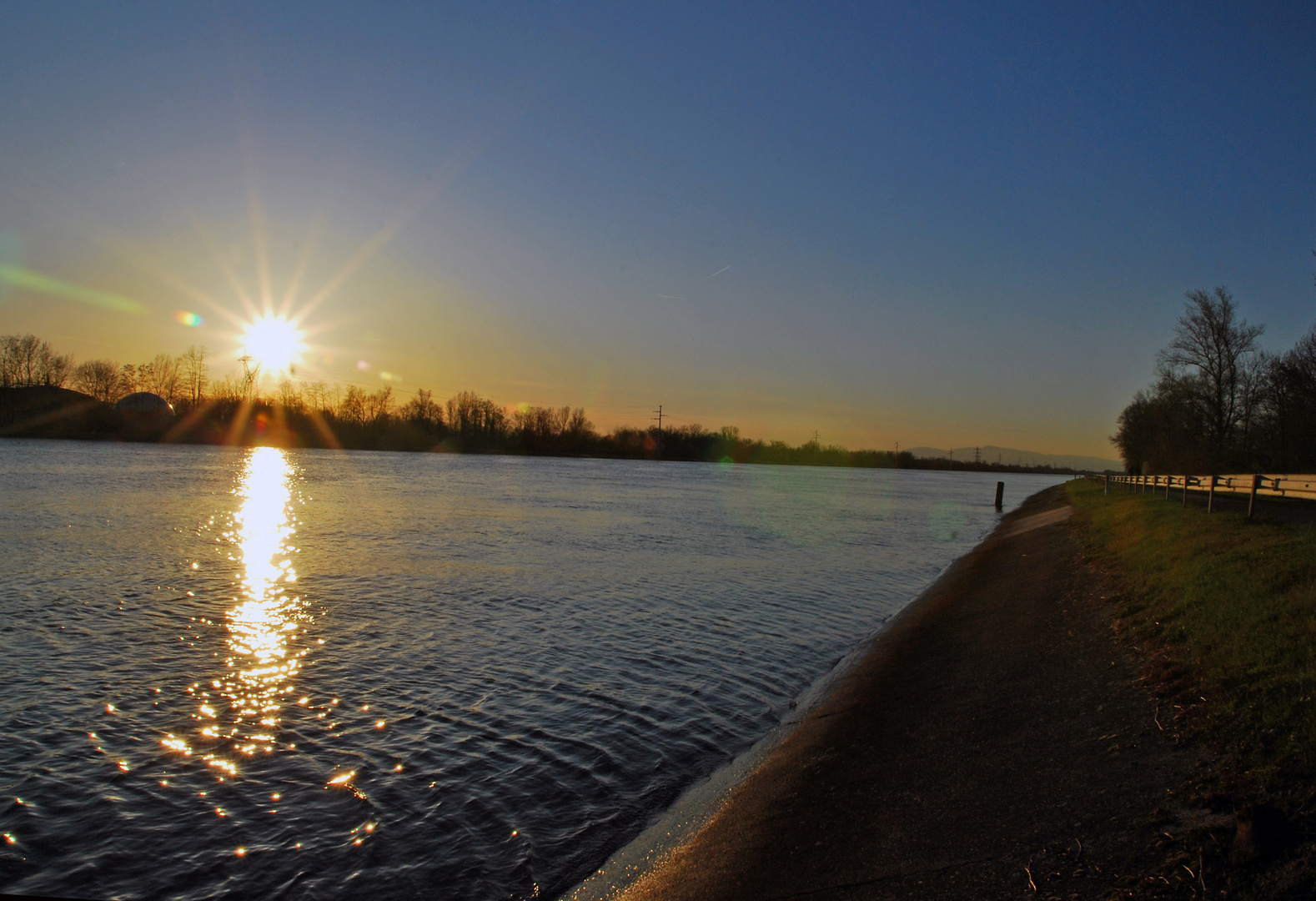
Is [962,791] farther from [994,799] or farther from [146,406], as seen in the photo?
[146,406]

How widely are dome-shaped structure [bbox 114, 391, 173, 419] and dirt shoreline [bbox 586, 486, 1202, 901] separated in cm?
14157

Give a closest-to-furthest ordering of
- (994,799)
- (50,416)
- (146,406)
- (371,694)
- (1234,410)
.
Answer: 1. (994,799)
2. (371,694)
3. (1234,410)
4. (50,416)
5. (146,406)

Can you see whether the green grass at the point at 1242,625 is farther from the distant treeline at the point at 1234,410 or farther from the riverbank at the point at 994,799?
the distant treeline at the point at 1234,410

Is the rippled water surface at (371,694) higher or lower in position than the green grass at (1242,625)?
lower

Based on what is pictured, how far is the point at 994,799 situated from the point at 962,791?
36cm

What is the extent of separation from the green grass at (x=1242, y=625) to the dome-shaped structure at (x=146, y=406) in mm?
142205

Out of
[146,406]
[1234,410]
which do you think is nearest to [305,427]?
[146,406]

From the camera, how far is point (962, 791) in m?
6.44

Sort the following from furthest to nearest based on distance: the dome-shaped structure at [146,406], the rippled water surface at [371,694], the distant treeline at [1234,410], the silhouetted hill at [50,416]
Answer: the dome-shaped structure at [146,406] → the silhouetted hill at [50,416] → the distant treeline at [1234,410] → the rippled water surface at [371,694]

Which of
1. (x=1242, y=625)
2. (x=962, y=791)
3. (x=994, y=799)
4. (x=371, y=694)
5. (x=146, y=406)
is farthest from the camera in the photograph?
(x=146, y=406)

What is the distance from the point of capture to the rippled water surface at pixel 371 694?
20.5 ft

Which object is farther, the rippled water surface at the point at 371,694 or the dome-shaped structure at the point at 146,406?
the dome-shaped structure at the point at 146,406

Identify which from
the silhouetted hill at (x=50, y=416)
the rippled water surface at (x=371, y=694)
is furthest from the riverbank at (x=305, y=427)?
the rippled water surface at (x=371, y=694)

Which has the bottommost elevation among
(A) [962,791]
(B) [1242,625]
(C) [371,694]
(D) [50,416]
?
(C) [371,694]
